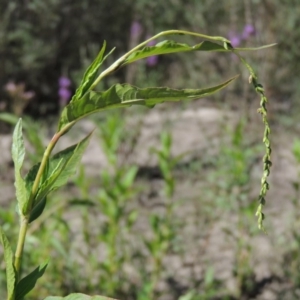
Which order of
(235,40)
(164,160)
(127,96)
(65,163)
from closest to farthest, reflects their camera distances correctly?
(127,96), (65,163), (164,160), (235,40)

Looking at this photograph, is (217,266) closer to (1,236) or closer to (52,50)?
(1,236)

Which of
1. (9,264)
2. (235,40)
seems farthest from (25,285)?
(235,40)

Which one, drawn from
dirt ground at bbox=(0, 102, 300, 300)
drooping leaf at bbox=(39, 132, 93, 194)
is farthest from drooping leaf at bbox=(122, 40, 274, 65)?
dirt ground at bbox=(0, 102, 300, 300)

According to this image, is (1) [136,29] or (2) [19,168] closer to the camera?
(2) [19,168]

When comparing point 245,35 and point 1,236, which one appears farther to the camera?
point 245,35

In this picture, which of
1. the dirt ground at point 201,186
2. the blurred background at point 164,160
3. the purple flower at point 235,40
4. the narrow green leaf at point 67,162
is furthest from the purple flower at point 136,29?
the narrow green leaf at point 67,162

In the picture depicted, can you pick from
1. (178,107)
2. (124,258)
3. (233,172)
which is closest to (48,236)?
(124,258)

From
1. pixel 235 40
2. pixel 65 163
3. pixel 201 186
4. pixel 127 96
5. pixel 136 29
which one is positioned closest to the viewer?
pixel 127 96

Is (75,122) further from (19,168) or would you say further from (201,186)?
(201,186)
